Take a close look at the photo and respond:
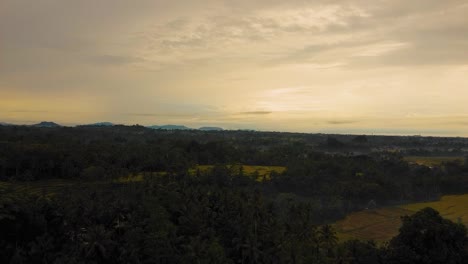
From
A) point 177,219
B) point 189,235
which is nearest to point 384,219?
point 177,219

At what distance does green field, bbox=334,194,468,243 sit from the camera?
207ft

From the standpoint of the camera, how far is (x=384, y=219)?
73.2 meters

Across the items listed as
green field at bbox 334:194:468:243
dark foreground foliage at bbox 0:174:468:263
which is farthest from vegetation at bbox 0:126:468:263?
green field at bbox 334:194:468:243

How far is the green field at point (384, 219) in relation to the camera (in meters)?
63.2

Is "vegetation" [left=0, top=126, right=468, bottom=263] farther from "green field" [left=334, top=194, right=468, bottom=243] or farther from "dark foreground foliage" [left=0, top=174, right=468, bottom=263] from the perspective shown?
"green field" [left=334, top=194, right=468, bottom=243]

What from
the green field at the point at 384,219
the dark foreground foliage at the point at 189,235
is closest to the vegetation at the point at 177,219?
the dark foreground foliage at the point at 189,235

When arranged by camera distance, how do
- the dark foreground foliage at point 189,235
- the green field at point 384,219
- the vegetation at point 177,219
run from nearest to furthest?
the dark foreground foliage at point 189,235 → the vegetation at point 177,219 → the green field at point 384,219

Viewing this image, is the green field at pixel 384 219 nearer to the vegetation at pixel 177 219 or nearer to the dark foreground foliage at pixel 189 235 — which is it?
the vegetation at pixel 177 219

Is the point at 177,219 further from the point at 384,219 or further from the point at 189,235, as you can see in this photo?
the point at 384,219

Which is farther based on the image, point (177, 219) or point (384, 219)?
point (384, 219)

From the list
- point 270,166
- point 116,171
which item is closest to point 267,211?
point 116,171

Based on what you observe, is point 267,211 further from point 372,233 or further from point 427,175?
point 427,175

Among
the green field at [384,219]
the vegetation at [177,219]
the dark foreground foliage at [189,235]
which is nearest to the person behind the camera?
the dark foreground foliage at [189,235]

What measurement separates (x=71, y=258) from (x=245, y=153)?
8180 centimetres
